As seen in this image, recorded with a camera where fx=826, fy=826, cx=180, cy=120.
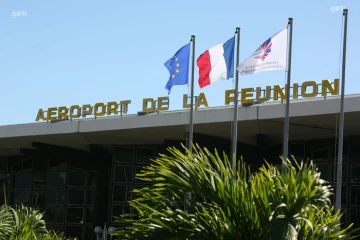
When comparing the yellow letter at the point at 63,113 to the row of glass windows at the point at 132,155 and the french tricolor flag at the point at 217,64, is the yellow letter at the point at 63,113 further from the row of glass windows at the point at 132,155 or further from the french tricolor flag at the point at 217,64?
the french tricolor flag at the point at 217,64

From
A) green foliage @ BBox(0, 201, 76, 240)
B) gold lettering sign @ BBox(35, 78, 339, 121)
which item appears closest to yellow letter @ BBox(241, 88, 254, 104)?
gold lettering sign @ BBox(35, 78, 339, 121)

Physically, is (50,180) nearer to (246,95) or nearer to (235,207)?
(246,95)

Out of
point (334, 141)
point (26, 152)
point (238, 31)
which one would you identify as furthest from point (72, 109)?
point (238, 31)

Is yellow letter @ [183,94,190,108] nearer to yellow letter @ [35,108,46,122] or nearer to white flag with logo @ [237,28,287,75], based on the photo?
yellow letter @ [35,108,46,122]

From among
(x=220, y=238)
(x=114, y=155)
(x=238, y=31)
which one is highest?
(x=238, y=31)

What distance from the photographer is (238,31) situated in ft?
101

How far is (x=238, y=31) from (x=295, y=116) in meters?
9.00

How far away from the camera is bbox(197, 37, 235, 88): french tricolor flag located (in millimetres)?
30516

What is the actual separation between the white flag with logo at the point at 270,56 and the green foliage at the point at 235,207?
52.5 feet

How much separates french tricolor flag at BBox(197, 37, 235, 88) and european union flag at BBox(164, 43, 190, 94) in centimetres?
135

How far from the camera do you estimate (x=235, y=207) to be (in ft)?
38.4

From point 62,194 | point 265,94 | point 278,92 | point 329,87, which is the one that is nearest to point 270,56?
point 329,87

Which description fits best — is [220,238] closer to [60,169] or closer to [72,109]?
[72,109]

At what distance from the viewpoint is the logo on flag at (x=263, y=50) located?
28.1 metres
